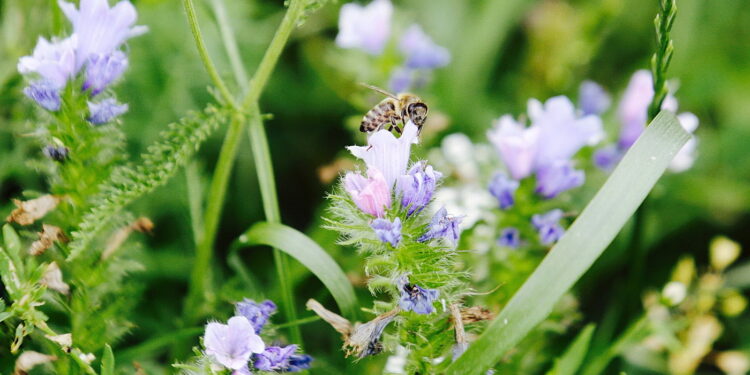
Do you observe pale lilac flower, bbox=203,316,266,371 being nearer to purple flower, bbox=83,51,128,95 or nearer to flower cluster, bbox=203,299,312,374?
flower cluster, bbox=203,299,312,374

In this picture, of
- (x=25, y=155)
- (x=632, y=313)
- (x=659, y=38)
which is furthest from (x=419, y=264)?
(x=25, y=155)

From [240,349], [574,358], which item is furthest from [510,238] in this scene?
[240,349]

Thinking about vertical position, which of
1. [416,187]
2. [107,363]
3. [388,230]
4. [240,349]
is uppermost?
[416,187]

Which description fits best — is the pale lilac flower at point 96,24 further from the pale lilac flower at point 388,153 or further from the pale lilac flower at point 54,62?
the pale lilac flower at point 388,153

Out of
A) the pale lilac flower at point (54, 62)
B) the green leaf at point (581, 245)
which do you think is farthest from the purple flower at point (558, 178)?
the pale lilac flower at point (54, 62)

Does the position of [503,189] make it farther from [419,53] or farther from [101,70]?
[101,70]

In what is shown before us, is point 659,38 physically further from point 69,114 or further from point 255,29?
point 255,29

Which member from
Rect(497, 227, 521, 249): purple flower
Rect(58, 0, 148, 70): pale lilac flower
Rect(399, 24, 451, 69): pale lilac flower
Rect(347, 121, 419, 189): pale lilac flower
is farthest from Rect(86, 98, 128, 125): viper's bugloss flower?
Rect(399, 24, 451, 69): pale lilac flower
